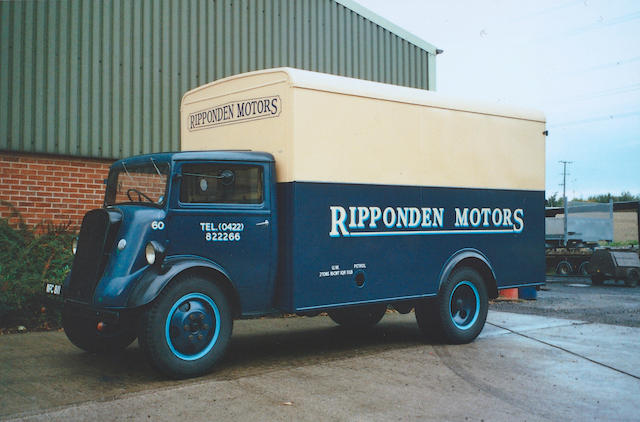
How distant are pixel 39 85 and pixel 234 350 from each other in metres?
5.71

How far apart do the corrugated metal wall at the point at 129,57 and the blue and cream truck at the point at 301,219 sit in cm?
337

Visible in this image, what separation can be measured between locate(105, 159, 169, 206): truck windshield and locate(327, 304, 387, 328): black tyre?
3735mm

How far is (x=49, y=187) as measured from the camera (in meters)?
10.5

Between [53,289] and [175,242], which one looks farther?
[53,289]

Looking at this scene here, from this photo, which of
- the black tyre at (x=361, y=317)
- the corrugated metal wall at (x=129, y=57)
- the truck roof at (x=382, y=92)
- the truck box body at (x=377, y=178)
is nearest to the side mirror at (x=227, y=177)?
the truck box body at (x=377, y=178)

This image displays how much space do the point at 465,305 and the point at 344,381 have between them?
9.98 feet

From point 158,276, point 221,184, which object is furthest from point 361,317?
point 158,276

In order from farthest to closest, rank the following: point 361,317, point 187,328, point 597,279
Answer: point 597,279, point 361,317, point 187,328

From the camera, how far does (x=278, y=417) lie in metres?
5.04

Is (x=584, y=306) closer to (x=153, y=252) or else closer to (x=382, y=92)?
(x=382, y=92)

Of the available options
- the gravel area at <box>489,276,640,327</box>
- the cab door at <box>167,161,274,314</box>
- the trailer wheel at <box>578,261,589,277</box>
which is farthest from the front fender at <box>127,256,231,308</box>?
the trailer wheel at <box>578,261,589,277</box>

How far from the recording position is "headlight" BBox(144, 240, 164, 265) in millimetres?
6051

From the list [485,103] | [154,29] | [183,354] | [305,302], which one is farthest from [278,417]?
[154,29]

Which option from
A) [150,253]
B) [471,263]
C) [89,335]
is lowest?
[89,335]
